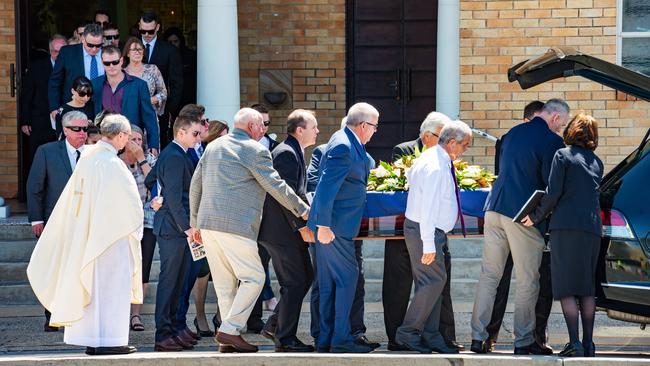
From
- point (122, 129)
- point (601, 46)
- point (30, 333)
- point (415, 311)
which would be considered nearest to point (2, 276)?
point (30, 333)

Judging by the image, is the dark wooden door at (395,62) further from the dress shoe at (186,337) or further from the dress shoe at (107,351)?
the dress shoe at (107,351)

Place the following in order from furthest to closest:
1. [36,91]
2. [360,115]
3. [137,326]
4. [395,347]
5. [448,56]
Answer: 1. [36,91]
2. [448,56]
3. [137,326]
4. [395,347]
5. [360,115]

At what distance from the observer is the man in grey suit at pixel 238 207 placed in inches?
410

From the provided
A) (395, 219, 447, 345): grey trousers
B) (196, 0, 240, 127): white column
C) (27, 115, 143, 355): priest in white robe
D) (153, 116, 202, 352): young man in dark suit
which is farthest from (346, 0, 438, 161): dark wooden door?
(27, 115, 143, 355): priest in white robe

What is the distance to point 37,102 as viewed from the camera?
1519 cm

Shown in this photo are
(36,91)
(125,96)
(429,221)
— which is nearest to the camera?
(429,221)

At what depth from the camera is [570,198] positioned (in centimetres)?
1021

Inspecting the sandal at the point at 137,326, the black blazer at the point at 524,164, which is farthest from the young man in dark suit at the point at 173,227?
the black blazer at the point at 524,164

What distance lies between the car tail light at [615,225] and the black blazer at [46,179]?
434 cm

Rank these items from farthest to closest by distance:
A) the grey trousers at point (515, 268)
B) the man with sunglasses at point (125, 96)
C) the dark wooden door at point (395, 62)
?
1. the dark wooden door at point (395, 62)
2. the man with sunglasses at point (125, 96)
3. the grey trousers at point (515, 268)

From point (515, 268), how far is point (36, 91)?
642 cm

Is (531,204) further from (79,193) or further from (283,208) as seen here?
(79,193)

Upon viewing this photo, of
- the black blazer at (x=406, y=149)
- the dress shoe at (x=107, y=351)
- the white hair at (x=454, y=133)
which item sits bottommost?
the dress shoe at (x=107, y=351)

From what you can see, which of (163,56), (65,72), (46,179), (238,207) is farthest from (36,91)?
(238,207)
